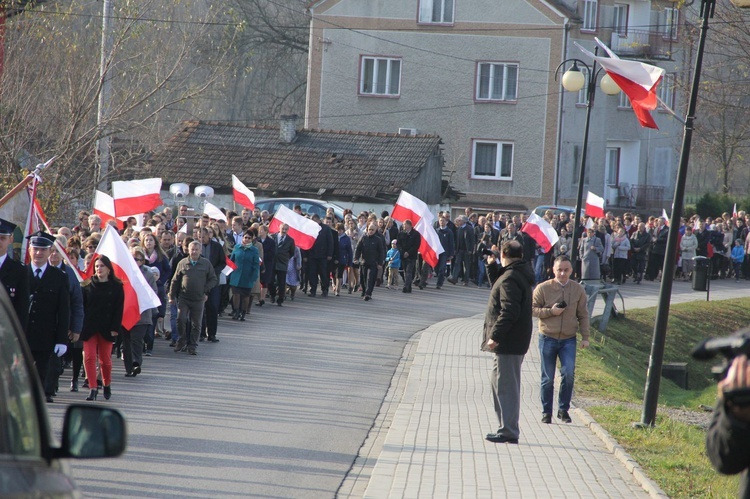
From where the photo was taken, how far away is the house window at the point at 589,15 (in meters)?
48.3

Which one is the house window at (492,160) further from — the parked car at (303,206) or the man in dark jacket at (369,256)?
the man in dark jacket at (369,256)

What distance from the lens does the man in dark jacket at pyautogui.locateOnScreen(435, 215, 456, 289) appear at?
27766 mm

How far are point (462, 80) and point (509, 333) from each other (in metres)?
36.0

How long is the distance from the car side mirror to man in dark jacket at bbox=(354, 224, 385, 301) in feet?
68.2

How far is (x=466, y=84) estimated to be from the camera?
148 feet

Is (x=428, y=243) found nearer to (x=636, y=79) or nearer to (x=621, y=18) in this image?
(x=636, y=79)

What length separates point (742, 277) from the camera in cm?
3684

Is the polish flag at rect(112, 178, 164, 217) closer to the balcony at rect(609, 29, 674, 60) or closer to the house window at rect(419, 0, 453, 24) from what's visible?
the house window at rect(419, 0, 453, 24)

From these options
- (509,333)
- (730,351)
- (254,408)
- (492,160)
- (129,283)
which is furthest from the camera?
(492,160)

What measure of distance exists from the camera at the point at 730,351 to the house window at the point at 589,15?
154 feet

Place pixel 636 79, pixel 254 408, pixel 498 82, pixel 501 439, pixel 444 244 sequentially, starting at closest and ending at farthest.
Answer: pixel 501 439, pixel 254 408, pixel 636 79, pixel 444 244, pixel 498 82

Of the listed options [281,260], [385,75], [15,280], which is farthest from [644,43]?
[15,280]

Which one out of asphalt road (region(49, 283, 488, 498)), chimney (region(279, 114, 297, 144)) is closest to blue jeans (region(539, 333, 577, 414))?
asphalt road (region(49, 283, 488, 498))

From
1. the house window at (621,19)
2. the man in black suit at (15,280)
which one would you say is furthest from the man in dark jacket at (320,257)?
the house window at (621,19)
